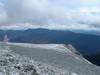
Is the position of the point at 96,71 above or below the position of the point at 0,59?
below

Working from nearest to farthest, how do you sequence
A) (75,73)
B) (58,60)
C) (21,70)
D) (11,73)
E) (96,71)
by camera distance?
(11,73)
(21,70)
(75,73)
(96,71)
(58,60)

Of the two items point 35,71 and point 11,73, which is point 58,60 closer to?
point 35,71

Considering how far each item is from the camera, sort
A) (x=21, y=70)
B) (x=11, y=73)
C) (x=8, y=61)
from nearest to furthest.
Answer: (x=11, y=73), (x=21, y=70), (x=8, y=61)

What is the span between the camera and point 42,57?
30.4m

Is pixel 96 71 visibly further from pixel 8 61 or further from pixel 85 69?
pixel 8 61

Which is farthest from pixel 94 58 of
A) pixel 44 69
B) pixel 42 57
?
pixel 44 69

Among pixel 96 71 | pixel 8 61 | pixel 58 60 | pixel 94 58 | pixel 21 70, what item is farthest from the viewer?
pixel 94 58

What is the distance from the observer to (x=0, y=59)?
2028cm

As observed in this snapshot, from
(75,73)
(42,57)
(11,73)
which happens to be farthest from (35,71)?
(42,57)

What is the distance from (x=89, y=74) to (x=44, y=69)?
631 centimetres

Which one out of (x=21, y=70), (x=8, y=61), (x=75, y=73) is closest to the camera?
(x=21, y=70)

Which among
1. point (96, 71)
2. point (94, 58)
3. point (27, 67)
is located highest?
point (27, 67)

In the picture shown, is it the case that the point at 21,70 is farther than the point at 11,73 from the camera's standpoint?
→ Yes

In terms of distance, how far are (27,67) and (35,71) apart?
809 mm
